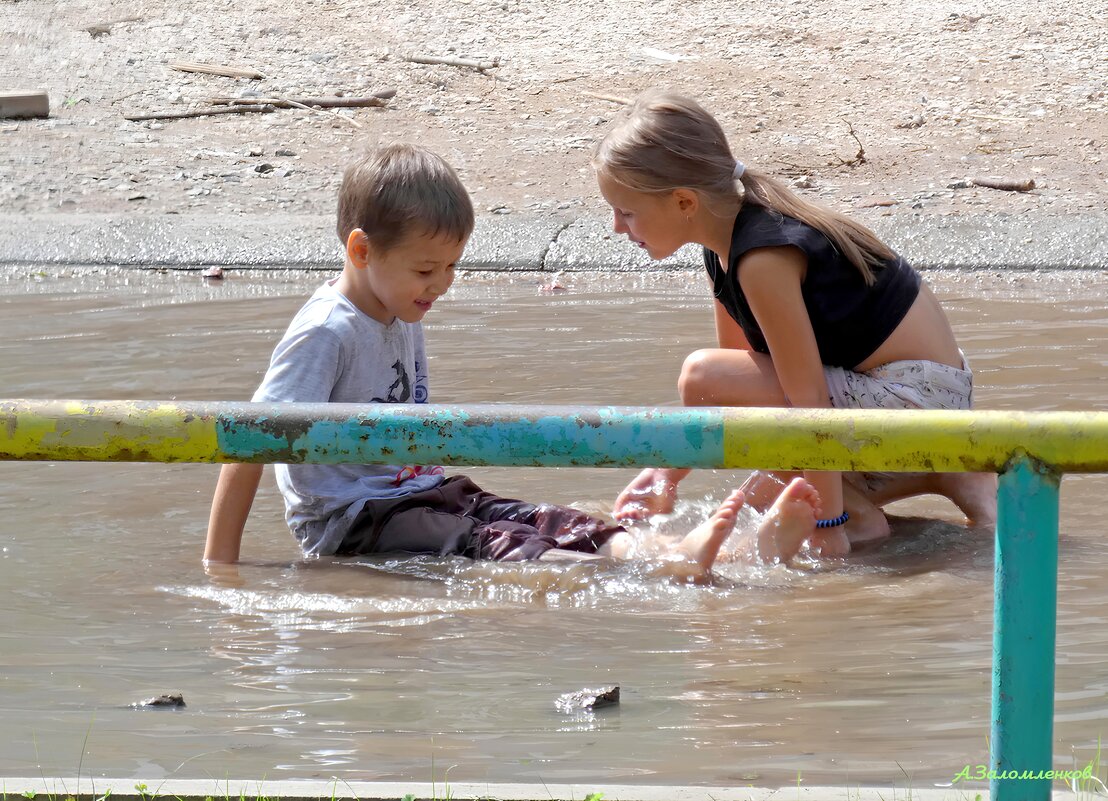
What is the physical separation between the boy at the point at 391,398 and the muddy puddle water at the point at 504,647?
10cm

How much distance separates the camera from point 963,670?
2326 millimetres

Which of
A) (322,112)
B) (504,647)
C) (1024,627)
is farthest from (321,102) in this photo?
(1024,627)

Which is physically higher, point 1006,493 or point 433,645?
point 1006,493

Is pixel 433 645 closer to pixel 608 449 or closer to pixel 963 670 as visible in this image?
pixel 963 670

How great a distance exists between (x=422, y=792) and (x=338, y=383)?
160 centimetres

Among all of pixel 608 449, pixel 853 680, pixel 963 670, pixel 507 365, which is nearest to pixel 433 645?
pixel 853 680

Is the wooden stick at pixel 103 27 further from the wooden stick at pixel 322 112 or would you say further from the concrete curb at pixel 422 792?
the concrete curb at pixel 422 792

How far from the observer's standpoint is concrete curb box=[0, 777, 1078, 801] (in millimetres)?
1701

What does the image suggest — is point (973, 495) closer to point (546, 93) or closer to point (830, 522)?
point (830, 522)

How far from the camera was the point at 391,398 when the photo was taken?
130 inches

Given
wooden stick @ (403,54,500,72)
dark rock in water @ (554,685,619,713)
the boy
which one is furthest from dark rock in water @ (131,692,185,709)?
wooden stick @ (403,54,500,72)

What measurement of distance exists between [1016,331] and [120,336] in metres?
3.27

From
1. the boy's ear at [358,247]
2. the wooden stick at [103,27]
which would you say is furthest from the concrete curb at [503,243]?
the wooden stick at [103,27]

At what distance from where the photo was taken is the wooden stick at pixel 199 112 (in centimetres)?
972
